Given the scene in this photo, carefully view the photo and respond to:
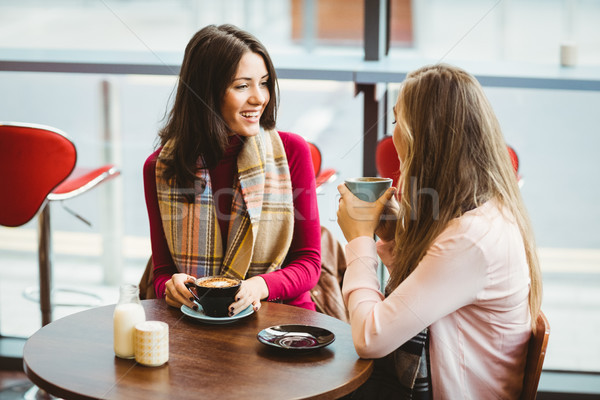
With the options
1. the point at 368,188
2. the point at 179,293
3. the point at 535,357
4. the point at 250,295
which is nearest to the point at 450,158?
the point at 368,188

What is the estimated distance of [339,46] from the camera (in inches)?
377

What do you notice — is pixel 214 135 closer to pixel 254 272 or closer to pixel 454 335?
pixel 254 272

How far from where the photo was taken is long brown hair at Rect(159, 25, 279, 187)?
5.21 feet

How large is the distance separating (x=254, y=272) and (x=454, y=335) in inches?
23.3

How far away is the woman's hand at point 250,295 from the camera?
132 centimetres

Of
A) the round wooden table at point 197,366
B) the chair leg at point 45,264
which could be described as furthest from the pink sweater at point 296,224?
the chair leg at point 45,264

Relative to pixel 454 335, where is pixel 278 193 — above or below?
above

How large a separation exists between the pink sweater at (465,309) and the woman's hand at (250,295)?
211mm

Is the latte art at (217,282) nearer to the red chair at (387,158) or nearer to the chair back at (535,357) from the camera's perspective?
the chair back at (535,357)

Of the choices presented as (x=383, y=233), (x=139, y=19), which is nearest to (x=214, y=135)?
(x=383, y=233)

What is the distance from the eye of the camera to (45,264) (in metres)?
2.31

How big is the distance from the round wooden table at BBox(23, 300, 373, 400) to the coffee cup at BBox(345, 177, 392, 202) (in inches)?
10.0

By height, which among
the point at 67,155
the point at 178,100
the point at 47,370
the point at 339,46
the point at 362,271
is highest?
the point at 339,46

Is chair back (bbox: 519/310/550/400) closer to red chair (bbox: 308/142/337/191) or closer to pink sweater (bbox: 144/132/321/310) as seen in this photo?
pink sweater (bbox: 144/132/321/310)
